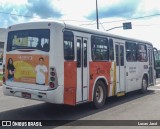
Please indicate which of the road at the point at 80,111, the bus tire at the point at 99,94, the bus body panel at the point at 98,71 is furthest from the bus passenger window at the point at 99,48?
the road at the point at 80,111

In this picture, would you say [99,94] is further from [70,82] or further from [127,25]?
[127,25]

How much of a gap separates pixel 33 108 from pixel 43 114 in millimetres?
1153

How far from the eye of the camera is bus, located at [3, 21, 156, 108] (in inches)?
371

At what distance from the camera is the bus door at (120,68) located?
13164mm

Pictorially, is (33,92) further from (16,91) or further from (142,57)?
(142,57)

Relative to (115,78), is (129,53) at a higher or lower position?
higher

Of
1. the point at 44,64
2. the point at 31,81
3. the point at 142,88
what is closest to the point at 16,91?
the point at 31,81

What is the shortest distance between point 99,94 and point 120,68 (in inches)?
83.8

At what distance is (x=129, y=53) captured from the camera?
1442 cm

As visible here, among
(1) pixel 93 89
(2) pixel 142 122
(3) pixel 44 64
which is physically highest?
(3) pixel 44 64

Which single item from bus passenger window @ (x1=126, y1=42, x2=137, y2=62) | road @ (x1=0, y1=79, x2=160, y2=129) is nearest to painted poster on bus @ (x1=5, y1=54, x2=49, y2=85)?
road @ (x1=0, y1=79, x2=160, y2=129)

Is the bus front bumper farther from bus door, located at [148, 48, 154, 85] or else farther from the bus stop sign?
the bus stop sign

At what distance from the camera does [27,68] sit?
9.98 m

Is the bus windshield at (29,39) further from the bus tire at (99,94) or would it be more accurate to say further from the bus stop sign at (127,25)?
the bus stop sign at (127,25)
